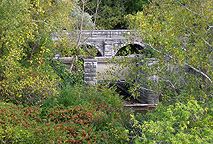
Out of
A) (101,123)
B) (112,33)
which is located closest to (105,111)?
(101,123)

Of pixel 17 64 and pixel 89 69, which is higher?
pixel 17 64

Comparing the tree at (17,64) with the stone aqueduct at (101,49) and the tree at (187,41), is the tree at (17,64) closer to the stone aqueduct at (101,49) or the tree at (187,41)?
the stone aqueduct at (101,49)

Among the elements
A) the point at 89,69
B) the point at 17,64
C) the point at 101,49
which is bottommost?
the point at 89,69

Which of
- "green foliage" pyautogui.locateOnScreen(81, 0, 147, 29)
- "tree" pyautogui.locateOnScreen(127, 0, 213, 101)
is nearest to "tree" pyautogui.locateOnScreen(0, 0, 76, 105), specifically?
"tree" pyautogui.locateOnScreen(127, 0, 213, 101)

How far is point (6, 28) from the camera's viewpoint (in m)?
6.38

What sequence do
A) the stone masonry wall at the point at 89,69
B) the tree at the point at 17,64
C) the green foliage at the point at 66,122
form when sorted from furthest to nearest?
the stone masonry wall at the point at 89,69 → the tree at the point at 17,64 → the green foliage at the point at 66,122

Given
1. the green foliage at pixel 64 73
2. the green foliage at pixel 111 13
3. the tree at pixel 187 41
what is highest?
the green foliage at pixel 111 13

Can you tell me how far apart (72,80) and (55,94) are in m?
2.72

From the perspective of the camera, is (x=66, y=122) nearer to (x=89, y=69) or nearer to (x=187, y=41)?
(x=187, y=41)

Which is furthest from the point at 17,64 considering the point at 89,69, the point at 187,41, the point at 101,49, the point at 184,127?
the point at 101,49

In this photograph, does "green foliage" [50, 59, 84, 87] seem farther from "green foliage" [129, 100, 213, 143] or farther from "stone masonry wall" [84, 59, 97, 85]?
"green foliage" [129, 100, 213, 143]

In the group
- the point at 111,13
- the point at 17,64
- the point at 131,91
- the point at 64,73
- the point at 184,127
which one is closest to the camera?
the point at 184,127

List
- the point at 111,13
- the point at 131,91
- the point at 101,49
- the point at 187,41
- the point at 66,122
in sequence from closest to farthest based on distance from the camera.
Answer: the point at 66,122
the point at 131,91
the point at 187,41
the point at 101,49
the point at 111,13

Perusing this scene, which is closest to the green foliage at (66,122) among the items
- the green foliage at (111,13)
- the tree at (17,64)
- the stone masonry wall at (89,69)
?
the tree at (17,64)
